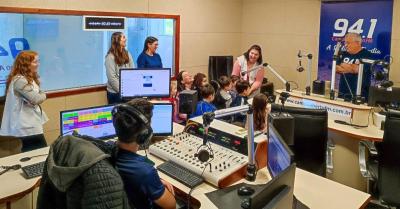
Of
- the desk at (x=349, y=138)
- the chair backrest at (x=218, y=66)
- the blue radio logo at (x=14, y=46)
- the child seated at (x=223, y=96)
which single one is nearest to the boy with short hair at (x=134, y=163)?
the desk at (x=349, y=138)

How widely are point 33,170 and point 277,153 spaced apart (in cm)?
150

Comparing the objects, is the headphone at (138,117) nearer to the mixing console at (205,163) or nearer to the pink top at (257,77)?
the mixing console at (205,163)

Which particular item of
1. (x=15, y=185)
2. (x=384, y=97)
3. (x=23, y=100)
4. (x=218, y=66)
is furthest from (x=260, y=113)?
(x=218, y=66)

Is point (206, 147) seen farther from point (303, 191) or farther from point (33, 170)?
point (33, 170)

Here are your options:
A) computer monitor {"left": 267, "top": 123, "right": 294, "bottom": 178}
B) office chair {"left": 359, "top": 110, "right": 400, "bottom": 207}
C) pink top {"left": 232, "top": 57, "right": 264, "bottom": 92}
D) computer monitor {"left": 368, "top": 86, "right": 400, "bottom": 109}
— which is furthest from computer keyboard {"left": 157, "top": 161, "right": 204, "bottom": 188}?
pink top {"left": 232, "top": 57, "right": 264, "bottom": 92}

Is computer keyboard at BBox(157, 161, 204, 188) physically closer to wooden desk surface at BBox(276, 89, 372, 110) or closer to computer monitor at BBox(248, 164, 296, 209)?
computer monitor at BBox(248, 164, 296, 209)

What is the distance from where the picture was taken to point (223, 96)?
14.2 ft

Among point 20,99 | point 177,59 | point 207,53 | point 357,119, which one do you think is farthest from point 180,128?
point 207,53

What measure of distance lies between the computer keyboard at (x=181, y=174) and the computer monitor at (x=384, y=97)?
2.50m

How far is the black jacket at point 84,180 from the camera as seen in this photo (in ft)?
4.91

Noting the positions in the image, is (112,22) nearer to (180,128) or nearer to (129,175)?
(180,128)

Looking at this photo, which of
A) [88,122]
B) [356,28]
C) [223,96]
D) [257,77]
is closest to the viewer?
[88,122]

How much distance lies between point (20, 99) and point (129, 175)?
7.10 feet

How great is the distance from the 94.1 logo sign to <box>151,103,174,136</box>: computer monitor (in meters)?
3.80
